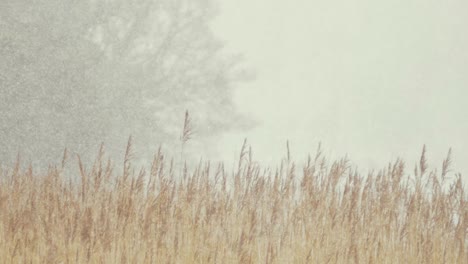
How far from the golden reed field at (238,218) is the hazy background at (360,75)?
22.7 metres

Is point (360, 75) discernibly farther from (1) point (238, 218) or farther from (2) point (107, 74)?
(1) point (238, 218)

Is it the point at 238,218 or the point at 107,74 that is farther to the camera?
the point at 107,74

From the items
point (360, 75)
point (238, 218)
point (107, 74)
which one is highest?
point (360, 75)

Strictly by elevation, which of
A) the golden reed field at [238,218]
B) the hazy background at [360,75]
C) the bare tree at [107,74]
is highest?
the hazy background at [360,75]

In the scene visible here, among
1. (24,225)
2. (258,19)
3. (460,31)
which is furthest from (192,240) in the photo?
(460,31)

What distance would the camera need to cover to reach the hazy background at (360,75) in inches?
1131

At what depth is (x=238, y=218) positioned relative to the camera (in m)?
4.06

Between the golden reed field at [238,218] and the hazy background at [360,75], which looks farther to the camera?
the hazy background at [360,75]

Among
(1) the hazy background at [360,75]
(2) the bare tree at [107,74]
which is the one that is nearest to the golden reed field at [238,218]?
(2) the bare tree at [107,74]

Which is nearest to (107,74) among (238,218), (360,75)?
(238,218)

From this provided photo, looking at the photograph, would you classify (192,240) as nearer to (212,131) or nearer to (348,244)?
(348,244)

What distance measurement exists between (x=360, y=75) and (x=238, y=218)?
2854cm

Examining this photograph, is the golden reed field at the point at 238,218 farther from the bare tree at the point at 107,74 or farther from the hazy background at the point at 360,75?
the hazy background at the point at 360,75

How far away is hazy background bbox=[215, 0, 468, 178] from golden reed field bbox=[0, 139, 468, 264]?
22.7 meters
